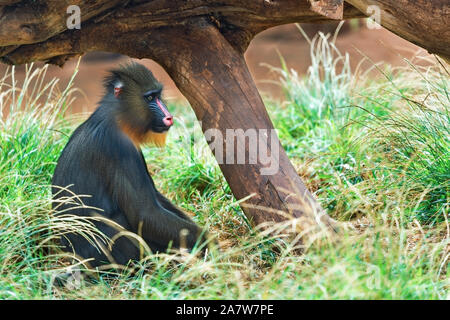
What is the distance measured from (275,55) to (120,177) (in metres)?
6.91

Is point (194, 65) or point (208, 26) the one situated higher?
point (208, 26)

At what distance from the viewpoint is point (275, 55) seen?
32.6 ft

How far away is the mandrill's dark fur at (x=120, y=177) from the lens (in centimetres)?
340

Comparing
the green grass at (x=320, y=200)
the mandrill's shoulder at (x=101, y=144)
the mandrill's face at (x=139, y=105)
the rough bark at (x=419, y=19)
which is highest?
the rough bark at (x=419, y=19)

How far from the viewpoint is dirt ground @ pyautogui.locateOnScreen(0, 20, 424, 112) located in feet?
29.6

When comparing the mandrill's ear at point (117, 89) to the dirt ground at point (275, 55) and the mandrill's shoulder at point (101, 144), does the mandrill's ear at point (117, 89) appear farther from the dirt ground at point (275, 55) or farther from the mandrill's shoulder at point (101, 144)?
the dirt ground at point (275, 55)

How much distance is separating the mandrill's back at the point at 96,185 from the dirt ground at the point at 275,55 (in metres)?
5.21

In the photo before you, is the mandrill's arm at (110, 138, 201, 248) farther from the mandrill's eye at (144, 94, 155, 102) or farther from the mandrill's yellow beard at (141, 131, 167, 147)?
the mandrill's eye at (144, 94, 155, 102)

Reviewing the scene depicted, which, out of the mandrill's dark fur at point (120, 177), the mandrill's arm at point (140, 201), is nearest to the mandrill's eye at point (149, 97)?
the mandrill's dark fur at point (120, 177)

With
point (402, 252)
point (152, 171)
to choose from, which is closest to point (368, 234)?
point (402, 252)

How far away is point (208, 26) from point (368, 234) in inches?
56.1

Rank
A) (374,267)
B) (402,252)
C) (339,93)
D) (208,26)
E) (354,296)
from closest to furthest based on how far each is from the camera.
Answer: (354,296) < (374,267) < (402,252) < (208,26) < (339,93)

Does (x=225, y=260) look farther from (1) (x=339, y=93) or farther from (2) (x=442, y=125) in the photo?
(1) (x=339, y=93)
